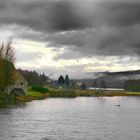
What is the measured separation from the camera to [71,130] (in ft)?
206

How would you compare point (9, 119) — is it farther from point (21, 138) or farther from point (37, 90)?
point (37, 90)

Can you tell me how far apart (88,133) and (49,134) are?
6.27 m

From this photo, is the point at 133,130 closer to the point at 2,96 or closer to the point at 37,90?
the point at 2,96

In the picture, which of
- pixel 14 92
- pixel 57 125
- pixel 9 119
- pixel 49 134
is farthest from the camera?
pixel 14 92

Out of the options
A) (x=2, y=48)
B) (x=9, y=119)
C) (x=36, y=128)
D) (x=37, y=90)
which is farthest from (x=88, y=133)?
(x=37, y=90)

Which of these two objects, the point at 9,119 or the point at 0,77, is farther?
the point at 0,77

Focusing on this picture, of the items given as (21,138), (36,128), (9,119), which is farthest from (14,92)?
(21,138)

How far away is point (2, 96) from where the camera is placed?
383ft

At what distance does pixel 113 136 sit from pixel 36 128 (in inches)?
490

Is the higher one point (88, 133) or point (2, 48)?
point (2, 48)

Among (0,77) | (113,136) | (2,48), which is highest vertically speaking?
(2,48)

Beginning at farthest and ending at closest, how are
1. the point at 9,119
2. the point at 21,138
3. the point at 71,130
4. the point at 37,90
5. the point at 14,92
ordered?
the point at 37,90, the point at 14,92, the point at 9,119, the point at 71,130, the point at 21,138

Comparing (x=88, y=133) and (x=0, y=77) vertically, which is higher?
(x=0, y=77)

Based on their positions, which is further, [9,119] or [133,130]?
[9,119]
